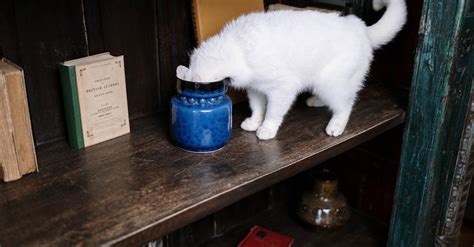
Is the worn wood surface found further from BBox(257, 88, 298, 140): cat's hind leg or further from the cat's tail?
BBox(257, 88, 298, 140): cat's hind leg

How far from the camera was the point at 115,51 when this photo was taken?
96 cm

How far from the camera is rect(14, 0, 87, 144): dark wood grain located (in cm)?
83

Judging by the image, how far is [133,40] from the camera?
0.98 m

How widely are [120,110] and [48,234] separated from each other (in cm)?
33

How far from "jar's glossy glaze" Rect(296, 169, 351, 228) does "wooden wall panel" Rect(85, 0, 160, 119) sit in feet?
1.76

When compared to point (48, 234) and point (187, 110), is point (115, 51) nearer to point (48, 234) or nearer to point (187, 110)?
point (187, 110)

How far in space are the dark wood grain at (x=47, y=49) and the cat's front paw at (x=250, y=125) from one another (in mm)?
340

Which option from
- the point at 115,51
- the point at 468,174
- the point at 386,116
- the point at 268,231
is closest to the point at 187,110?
the point at 115,51

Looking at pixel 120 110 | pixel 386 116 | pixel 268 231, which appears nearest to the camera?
pixel 120 110

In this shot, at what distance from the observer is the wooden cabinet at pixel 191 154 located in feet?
2.42

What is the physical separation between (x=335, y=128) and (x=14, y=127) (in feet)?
1.95

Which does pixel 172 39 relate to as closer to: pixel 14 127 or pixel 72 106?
pixel 72 106

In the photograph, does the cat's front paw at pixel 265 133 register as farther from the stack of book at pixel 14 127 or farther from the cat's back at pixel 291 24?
the stack of book at pixel 14 127

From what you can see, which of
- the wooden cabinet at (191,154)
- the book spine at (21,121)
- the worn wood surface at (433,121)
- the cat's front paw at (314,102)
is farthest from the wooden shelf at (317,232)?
the book spine at (21,121)
